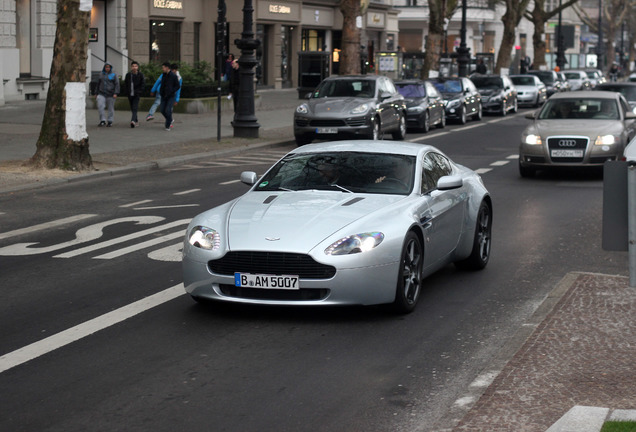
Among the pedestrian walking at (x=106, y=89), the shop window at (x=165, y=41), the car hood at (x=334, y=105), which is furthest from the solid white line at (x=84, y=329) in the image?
the shop window at (x=165, y=41)

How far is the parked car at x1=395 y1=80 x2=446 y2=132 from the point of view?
32.3m

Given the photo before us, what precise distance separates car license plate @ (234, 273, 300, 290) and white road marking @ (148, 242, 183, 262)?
9.95ft

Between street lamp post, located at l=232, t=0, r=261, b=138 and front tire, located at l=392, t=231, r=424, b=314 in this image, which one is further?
street lamp post, located at l=232, t=0, r=261, b=138

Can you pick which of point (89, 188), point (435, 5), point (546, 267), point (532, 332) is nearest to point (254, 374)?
point (532, 332)

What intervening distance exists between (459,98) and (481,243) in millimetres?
26704

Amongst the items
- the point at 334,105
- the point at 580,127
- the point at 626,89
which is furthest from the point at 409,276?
the point at 626,89

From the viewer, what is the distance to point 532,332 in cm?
786

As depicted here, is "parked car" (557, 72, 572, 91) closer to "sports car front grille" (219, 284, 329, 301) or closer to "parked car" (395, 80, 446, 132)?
"parked car" (395, 80, 446, 132)

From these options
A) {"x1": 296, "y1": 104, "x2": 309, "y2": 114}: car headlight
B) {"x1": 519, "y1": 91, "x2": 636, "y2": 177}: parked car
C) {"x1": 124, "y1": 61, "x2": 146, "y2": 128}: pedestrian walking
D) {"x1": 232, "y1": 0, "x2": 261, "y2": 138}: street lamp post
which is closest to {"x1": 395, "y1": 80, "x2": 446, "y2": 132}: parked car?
{"x1": 296, "y1": 104, "x2": 309, "y2": 114}: car headlight

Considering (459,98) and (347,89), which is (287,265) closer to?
(347,89)

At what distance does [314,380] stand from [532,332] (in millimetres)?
1847

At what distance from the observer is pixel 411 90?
111 ft

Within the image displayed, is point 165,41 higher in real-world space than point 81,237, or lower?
higher

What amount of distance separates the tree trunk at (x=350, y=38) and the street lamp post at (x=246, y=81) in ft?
35.7
